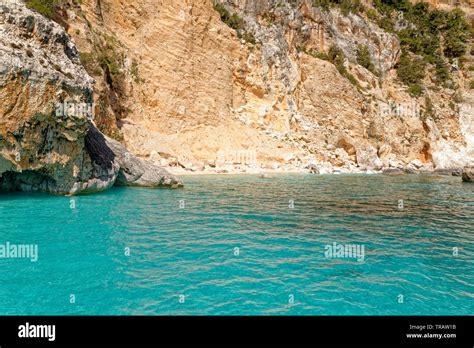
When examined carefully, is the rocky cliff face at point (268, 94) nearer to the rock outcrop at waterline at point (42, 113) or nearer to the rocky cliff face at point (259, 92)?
the rocky cliff face at point (259, 92)

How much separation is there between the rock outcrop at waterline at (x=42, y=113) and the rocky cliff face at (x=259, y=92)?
36.2 feet

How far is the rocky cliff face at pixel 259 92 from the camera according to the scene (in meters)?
30.2

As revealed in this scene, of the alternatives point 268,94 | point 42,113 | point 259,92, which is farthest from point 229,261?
point 268,94

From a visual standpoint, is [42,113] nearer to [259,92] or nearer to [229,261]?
[229,261]

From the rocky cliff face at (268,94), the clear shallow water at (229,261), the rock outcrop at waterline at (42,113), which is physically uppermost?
the rocky cliff face at (268,94)

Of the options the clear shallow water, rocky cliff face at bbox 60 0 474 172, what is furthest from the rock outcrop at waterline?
rocky cliff face at bbox 60 0 474 172

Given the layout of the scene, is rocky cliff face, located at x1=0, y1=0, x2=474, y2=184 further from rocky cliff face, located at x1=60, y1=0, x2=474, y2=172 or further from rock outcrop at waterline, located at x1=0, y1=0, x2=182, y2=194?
rock outcrop at waterline, located at x1=0, y1=0, x2=182, y2=194

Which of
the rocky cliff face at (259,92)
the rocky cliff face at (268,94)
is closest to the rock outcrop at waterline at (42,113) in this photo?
→ the rocky cliff face at (259,92)

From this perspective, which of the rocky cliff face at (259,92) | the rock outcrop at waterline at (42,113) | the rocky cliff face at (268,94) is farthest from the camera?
the rocky cliff face at (268,94)

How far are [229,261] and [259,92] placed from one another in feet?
118
